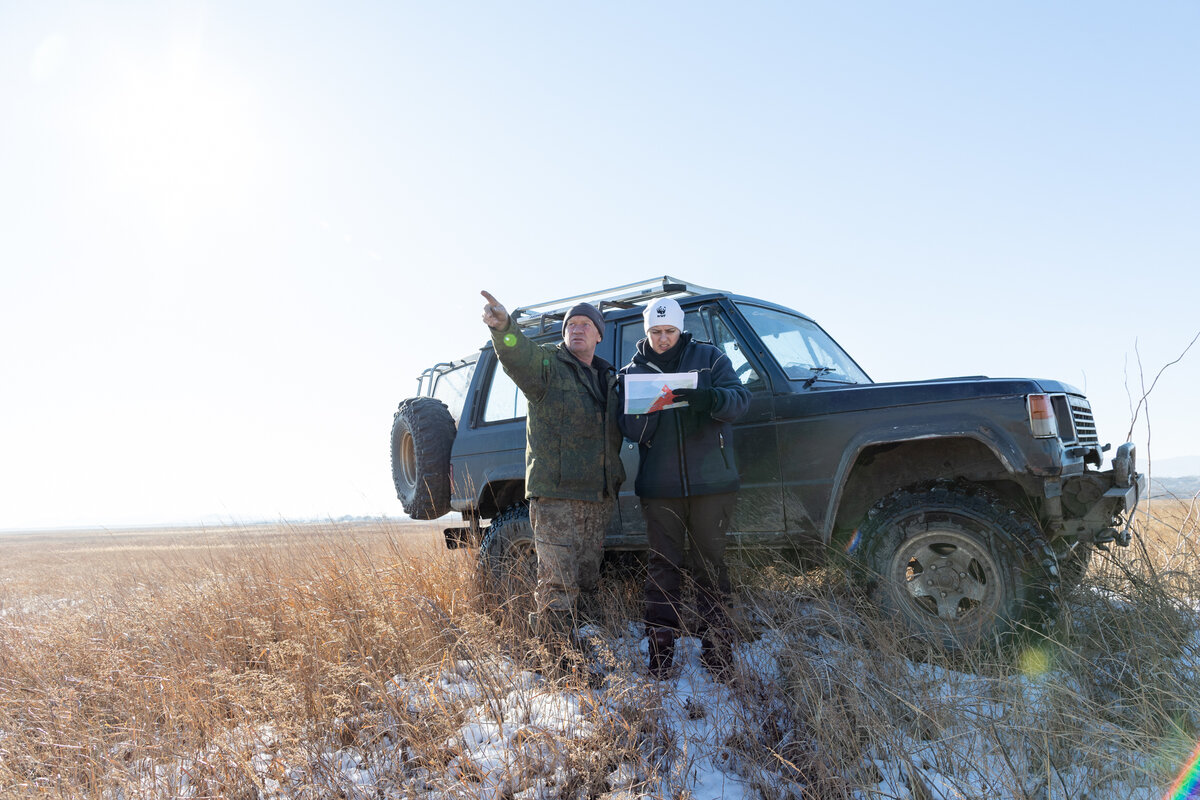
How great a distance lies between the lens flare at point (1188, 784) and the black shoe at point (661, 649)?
189 cm

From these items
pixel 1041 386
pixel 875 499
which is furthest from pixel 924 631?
pixel 1041 386

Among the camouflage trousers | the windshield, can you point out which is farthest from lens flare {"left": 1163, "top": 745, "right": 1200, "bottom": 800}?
the camouflage trousers

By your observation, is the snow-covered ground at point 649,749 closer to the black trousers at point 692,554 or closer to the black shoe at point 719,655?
the black shoe at point 719,655

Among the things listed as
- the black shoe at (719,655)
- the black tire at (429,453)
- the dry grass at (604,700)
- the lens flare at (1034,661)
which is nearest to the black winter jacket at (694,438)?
the black shoe at (719,655)

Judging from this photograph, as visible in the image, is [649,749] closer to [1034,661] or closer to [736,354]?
[1034,661]

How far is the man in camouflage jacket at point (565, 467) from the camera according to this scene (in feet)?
12.0

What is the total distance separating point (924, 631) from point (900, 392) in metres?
1.18

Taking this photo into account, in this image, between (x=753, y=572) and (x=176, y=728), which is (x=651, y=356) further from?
(x=176, y=728)

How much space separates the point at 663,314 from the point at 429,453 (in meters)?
2.66

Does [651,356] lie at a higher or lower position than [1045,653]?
higher

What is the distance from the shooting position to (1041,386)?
361 cm

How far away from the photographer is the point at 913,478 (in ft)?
12.9

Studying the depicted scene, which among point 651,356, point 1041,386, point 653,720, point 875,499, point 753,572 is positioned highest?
point 651,356

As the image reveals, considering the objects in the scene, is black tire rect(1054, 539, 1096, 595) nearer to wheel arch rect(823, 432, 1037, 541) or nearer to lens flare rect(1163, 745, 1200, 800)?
wheel arch rect(823, 432, 1037, 541)
